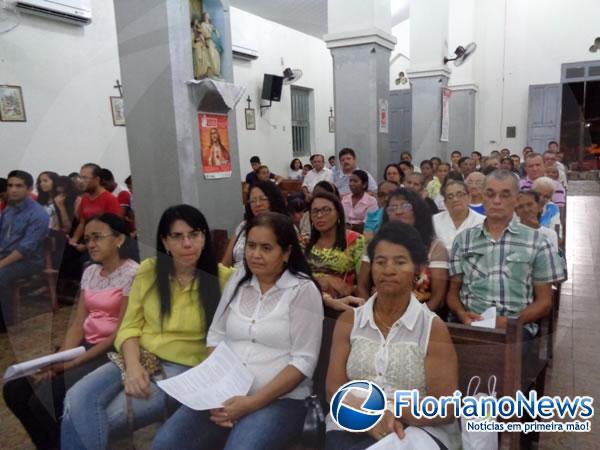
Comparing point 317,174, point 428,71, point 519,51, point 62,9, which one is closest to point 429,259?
point 317,174

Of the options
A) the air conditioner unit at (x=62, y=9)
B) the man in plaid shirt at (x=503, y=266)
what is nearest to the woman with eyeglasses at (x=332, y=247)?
the man in plaid shirt at (x=503, y=266)

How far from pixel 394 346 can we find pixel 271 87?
292 inches

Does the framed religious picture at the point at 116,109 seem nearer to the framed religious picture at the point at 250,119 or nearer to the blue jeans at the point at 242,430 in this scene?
the framed religious picture at the point at 250,119

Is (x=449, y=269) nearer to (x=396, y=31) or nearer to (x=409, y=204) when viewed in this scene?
(x=409, y=204)

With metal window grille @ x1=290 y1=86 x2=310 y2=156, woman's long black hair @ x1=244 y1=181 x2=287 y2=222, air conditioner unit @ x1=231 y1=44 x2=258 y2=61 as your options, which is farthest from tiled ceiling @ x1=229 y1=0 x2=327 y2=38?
woman's long black hair @ x1=244 y1=181 x2=287 y2=222

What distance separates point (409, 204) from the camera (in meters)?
2.13

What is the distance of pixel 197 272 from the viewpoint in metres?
1.64

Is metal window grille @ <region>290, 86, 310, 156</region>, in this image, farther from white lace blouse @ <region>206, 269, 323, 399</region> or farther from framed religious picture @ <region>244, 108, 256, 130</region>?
white lace blouse @ <region>206, 269, 323, 399</region>

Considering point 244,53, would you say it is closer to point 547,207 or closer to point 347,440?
point 547,207

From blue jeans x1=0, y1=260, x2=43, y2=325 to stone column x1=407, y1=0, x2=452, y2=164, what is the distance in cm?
529

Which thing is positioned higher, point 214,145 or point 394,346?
point 214,145

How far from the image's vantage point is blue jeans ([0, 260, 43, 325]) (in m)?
3.12

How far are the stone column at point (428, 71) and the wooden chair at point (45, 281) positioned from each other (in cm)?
509

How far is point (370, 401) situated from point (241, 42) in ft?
23.9
